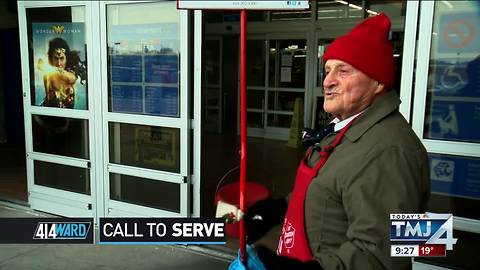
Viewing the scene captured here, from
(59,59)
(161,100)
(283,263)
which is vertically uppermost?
(59,59)

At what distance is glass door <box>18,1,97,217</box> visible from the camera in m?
4.49

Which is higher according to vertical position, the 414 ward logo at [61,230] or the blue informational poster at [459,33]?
the blue informational poster at [459,33]

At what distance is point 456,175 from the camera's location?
308 centimetres

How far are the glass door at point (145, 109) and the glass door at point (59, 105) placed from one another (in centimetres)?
23

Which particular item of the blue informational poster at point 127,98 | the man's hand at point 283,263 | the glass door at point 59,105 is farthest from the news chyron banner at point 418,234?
the glass door at point 59,105

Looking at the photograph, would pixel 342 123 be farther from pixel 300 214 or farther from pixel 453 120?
pixel 453 120

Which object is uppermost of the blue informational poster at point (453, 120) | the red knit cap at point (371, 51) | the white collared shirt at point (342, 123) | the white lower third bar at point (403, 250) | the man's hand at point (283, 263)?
the red knit cap at point (371, 51)

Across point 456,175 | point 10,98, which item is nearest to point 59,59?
point 456,175

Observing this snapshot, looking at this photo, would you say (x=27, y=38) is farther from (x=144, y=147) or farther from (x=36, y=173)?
(x=144, y=147)

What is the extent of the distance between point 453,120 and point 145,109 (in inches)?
104

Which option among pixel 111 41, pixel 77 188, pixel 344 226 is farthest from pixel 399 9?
pixel 344 226

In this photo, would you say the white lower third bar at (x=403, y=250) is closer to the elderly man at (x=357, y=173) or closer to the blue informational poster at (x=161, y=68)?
the elderly man at (x=357, y=173)

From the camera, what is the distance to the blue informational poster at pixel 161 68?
398 cm

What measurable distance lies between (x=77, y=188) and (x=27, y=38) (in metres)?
1.73
